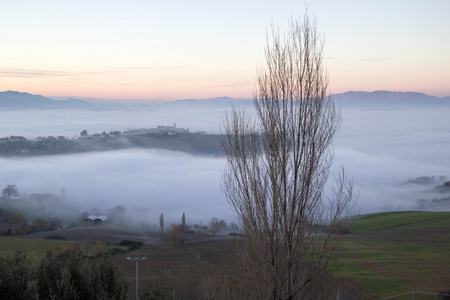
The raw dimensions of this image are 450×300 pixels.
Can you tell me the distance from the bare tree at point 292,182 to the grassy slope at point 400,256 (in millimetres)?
6292

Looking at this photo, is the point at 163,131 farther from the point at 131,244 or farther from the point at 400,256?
the point at 400,256

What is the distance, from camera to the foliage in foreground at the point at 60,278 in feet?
21.6

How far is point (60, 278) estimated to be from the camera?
6848mm

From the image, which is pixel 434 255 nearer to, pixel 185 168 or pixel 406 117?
pixel 185 168

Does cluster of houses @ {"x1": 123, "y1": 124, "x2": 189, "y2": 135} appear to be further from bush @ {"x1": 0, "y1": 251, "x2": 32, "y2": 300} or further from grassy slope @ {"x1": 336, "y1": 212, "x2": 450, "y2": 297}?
bush @ {"x1": 0, "y1": 251, "x2": 32, "y2": 300}

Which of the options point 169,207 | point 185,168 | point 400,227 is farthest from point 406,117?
point 400,227

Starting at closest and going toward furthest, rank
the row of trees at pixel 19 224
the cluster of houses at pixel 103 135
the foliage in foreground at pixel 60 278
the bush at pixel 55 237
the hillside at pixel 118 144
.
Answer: the foliage in foreground at pixel 60 278
the bush at pixel 55 237
the row of trees at pixel 19 224
the hillside at pixel 118 144
the cluster of houses at pixel 103 135

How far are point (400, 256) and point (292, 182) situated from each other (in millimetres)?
28533

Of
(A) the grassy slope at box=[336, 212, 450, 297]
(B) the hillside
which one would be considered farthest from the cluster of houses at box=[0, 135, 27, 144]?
(A) the grassy slope at box=[336, 212, 450, 297]

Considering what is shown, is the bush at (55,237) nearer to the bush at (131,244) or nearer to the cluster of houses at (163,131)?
the bush at (131,244)

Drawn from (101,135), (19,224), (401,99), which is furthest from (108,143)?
(401,99)

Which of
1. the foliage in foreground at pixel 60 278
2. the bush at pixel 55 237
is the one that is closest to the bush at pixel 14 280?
the foliage in foreground at pixel 60 278

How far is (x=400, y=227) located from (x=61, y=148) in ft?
325

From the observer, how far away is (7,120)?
162 m
